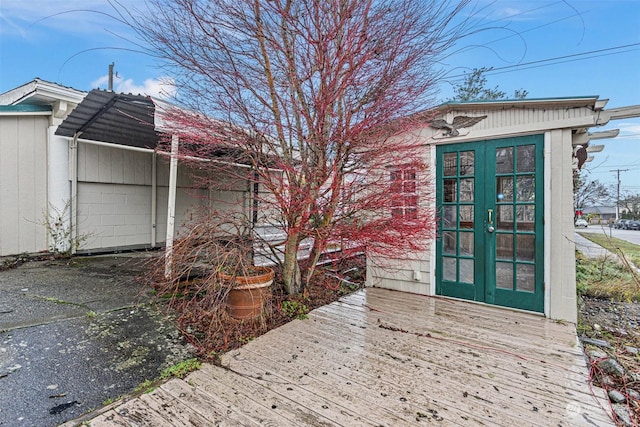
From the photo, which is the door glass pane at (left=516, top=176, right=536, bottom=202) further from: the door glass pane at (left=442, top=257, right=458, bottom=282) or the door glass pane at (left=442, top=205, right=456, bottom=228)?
the door glass pane at (left=442, top=257, right=458, bottom=282)

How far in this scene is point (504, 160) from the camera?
3.79 meters

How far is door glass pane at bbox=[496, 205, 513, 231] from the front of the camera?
3.76 metres

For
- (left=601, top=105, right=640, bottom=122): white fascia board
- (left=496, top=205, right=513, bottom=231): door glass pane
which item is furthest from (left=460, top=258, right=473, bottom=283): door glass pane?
(left=601, top=105, right=640, bottom=122): white fascia board

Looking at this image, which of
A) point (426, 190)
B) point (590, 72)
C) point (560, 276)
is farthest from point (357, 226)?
point (590, 72)

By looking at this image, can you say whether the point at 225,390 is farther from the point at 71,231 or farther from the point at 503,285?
Answer: the point at 71,231

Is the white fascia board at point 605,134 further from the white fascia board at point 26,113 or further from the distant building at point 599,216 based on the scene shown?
the white fascia board at point 26,113

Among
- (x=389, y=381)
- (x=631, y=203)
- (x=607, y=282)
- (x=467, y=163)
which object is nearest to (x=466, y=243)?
(x=467, y=163)

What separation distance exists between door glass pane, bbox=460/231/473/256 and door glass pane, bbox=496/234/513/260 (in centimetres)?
31

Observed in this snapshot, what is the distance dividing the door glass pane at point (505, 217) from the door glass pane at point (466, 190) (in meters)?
0.37

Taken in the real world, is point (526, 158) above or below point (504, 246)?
above

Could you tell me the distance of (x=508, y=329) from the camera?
3.22 m

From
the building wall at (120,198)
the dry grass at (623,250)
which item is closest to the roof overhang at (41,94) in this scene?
the building wall at (120,198)

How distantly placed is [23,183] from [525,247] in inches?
337

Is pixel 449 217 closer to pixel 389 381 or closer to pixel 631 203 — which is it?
pixel 389 381
